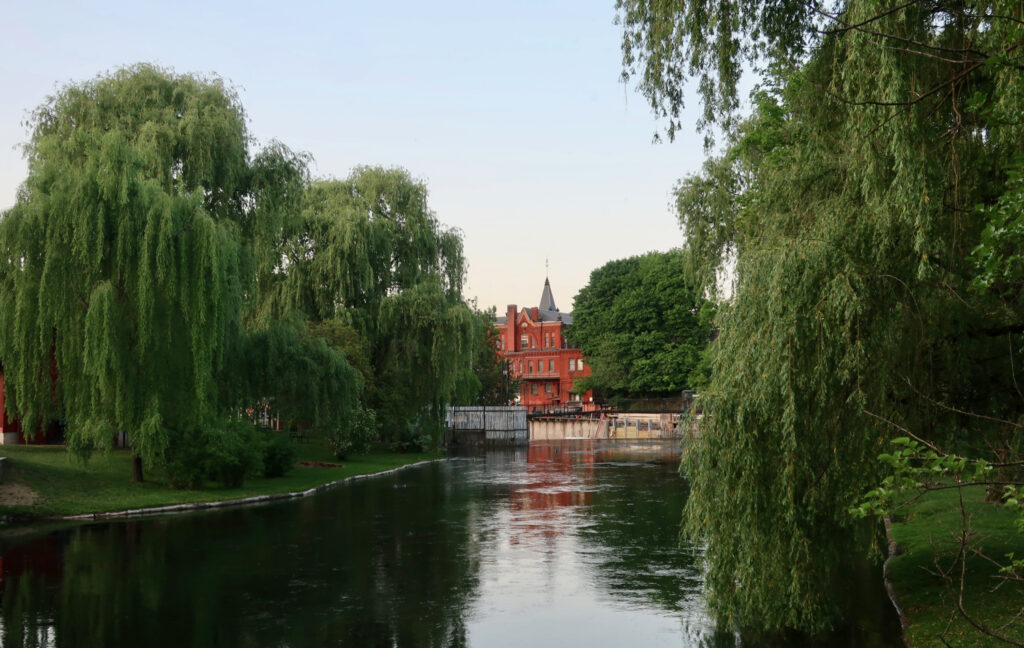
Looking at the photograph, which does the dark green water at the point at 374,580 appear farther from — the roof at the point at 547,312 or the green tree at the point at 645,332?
the roof at the point at 547,312

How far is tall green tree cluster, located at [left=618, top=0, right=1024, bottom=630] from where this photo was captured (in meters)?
9.27

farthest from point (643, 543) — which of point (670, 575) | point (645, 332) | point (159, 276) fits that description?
point (645, 332)

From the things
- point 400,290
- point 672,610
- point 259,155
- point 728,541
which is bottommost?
point 672,610

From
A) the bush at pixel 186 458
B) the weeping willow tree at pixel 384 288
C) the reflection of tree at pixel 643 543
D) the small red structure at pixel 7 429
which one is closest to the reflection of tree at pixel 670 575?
the reflection of tree at pixel 643 543

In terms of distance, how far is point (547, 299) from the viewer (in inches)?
3989

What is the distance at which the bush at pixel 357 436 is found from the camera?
3669cm

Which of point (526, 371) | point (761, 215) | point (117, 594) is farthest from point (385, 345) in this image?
point (526, 371)

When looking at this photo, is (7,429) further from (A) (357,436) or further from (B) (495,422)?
(B) (495,422)

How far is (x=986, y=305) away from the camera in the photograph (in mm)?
10500

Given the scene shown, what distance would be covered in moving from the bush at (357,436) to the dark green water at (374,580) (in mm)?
11066

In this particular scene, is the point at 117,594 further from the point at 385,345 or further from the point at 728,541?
the point at 385,345

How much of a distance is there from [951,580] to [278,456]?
25.3m

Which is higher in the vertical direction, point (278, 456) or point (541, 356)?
point (541, 356)

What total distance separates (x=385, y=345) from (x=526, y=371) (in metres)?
55.2
